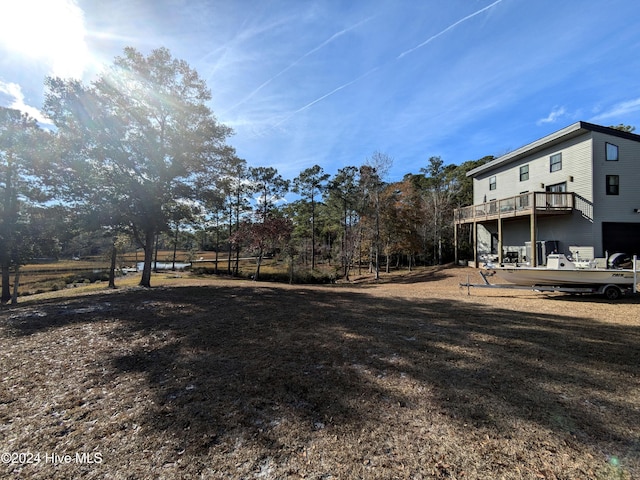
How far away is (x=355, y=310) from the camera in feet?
23.9

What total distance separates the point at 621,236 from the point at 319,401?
1861 cm

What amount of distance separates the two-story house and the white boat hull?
5.29 m

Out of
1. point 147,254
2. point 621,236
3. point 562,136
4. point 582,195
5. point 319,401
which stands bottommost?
point 319,401

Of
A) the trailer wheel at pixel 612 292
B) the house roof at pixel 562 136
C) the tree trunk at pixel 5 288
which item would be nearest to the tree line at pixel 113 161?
the tree trunk at pixel 5 288

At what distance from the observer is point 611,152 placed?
13852 millimetres

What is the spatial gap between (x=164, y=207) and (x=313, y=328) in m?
10.5

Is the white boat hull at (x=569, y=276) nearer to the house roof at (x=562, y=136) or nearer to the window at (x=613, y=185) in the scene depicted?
the window at (x=613, y=185)

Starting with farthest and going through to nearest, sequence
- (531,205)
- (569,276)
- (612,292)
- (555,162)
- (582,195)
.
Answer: (555,162) → (531,205) → (582,195) → (569,276) → (612,292)

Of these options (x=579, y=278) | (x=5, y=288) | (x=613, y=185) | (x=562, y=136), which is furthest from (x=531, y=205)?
(x=5, y=288)

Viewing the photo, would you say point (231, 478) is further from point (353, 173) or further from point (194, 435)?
point (353, 173)

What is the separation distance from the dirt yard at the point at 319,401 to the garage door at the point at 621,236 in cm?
1160

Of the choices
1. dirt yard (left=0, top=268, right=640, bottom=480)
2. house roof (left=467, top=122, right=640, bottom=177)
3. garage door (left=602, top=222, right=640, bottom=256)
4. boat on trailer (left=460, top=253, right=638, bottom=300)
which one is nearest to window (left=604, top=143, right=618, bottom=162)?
house roof (left=467, top=122, right=640, bottom=177)

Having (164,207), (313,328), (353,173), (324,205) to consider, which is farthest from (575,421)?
(324,205)

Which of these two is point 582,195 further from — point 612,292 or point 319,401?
point 319,401
